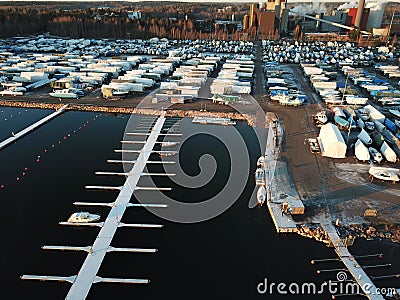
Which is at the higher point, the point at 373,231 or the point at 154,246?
the point at 373,231

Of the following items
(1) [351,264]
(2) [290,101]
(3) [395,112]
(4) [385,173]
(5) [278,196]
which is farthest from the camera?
(2) [290,101]

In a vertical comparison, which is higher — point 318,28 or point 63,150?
point 318,28

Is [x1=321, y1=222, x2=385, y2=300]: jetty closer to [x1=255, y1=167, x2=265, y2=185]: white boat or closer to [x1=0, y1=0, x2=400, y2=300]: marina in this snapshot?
[x1=0, y1=0, x2=400, y2=300]: marina

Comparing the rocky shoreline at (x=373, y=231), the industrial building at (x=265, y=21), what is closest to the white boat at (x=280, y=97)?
the rocky shoreline at (x=373, y=231)

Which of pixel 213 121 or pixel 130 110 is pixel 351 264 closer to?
pixel 213 121

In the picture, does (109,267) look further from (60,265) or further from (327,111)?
(327,111)

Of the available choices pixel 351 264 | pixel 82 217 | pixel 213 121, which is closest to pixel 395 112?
pixel 213 121

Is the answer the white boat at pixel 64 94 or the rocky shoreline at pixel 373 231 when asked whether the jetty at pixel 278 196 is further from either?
the white boat at pixel 64 94

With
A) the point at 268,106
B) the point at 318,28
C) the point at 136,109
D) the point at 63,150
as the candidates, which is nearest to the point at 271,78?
the point at 268,106
